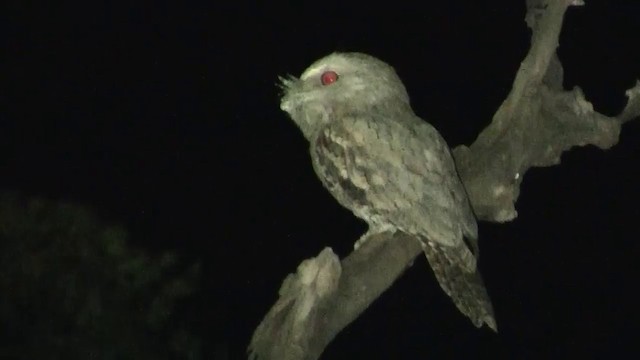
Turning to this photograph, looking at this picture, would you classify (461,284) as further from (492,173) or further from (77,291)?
(77,291)

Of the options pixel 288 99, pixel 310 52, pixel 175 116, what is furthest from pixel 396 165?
pixel 175 116

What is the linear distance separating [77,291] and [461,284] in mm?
1229

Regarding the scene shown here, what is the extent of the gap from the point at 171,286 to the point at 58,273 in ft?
1.41

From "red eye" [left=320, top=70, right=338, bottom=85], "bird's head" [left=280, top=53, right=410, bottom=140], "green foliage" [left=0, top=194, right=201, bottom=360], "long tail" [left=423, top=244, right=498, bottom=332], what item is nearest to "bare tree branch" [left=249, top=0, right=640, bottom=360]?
"long tail" [left=423, top=244, right=498, bottom=332]

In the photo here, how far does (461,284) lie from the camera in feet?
7.66

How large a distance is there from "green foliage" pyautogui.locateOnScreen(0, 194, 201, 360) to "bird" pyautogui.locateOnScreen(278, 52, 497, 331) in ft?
2.47

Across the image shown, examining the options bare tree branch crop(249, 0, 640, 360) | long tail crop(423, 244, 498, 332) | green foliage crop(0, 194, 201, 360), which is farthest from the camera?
green foliage crop(0, 194, 201, 360)

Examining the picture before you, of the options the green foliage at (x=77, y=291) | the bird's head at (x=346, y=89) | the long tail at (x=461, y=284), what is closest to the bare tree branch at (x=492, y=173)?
the long tail at (x=461, y=284)

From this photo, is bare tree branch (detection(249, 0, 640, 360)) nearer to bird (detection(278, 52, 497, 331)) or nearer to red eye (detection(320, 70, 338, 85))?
bird (detection(278, 52, 497, 331))

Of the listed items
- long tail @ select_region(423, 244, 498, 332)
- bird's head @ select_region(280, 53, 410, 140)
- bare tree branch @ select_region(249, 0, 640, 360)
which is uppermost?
bird's head @ select_region(280, 53, 410, 140)

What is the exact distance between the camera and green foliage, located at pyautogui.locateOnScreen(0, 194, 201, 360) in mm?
2566

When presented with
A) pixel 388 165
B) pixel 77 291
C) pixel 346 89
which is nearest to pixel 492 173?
pixel 388 165

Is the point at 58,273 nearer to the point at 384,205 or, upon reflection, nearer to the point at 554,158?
the point at 384,205

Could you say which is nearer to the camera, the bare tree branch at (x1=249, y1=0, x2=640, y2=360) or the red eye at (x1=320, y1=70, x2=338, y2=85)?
the bare tree branch at (x1=249, y1=0, x2=640, y2=360)
